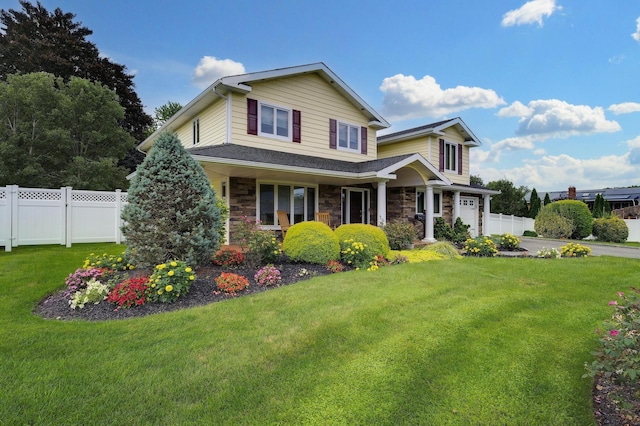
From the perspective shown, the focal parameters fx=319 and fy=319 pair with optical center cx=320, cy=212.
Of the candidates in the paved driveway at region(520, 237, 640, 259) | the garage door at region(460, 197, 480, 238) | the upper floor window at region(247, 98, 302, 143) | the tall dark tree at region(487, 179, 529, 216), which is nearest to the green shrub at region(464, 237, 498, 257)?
the paved driveway at region(520, 237, 640, 259)

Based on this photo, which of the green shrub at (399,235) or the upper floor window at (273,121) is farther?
the upper floor window at (273,121)

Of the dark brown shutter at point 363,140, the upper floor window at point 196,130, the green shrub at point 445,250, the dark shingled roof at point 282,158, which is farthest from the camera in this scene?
the dark brown shutter at point 363,140

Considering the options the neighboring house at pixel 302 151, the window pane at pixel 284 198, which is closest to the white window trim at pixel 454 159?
the neighboring house at pixel 302 151

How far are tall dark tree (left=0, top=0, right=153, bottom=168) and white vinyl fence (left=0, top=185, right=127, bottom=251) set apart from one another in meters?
11.7

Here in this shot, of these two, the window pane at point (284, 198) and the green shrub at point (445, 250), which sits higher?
the window pane at point (284, 198)

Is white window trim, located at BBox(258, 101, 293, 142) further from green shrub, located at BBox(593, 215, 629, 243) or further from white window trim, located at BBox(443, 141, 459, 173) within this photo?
green shrub, located at BBox(593, 215, 629, 243)

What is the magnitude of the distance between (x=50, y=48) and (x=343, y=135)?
70.1 ft

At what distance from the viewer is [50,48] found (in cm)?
2088

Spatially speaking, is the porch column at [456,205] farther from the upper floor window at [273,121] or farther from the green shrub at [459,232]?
the upper floor window at [273,121]

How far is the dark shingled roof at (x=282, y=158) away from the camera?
8.90 m

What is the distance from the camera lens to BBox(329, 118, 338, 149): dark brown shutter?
13008 millimetres

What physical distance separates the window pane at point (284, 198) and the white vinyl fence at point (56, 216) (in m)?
5.40

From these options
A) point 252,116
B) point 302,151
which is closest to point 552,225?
point 302,151

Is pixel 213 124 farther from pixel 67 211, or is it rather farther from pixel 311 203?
pixel 67 211
